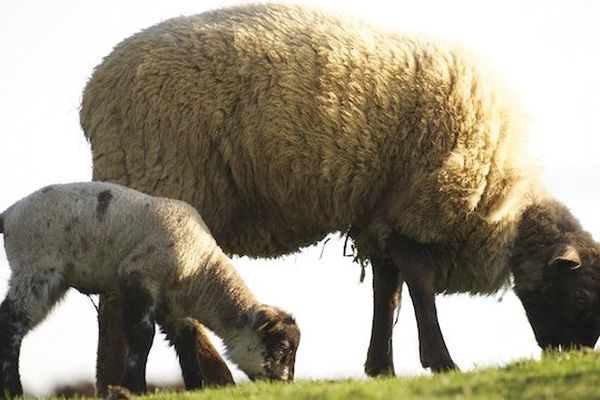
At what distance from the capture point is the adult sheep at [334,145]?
13.2 m

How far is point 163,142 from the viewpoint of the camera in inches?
517

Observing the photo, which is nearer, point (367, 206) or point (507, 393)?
point (507, 393)

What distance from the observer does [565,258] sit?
13211 mm

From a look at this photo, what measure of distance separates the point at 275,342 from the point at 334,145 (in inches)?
95.2

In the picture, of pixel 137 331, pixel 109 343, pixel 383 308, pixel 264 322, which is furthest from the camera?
pixel 383 308

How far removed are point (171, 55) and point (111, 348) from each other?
307cm

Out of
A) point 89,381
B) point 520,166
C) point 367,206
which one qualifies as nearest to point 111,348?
point 89,381

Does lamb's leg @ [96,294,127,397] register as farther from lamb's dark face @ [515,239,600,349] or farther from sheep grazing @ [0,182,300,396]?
lamb's dark face @ [515,239,600,349]

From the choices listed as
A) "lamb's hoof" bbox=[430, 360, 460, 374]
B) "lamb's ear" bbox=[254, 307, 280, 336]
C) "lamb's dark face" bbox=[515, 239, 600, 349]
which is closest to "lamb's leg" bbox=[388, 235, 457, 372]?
"lamb's hoof" bbox=[430, 360, 460, 374]

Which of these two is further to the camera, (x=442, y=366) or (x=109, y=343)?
(x=442, y=366)

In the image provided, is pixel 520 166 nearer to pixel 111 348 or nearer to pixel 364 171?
pixel 364 171

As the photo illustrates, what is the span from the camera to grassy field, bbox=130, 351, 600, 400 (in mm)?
9062

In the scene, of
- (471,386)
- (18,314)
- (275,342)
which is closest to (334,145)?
(275,342)

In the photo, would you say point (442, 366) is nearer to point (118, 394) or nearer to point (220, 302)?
point (220, 302)
